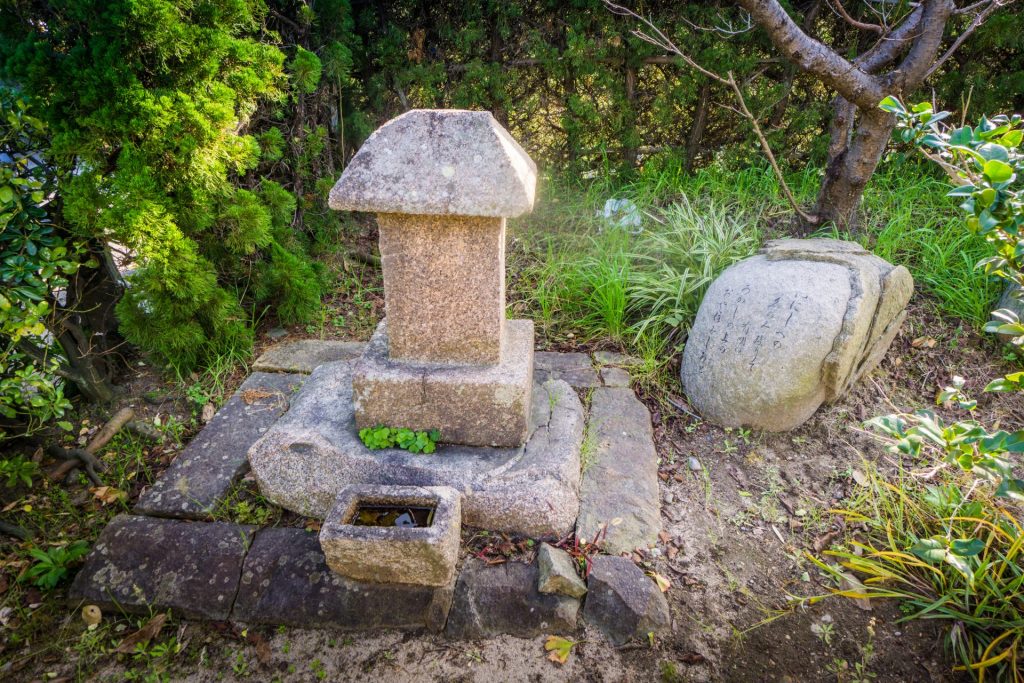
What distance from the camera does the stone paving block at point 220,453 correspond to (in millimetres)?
2408

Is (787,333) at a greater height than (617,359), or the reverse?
(787,333)

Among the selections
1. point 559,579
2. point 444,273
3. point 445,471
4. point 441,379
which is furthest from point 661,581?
point 444,273

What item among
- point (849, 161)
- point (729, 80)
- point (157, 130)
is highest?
point (729, 80)

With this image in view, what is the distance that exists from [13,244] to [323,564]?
1.90 m

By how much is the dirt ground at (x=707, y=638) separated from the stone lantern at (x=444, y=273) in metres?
0.84

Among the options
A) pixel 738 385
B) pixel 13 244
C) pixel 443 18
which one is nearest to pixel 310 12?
pixel 443 18

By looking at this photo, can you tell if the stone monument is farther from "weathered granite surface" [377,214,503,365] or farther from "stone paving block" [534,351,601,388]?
"stone paving block" [534,351,601,388]

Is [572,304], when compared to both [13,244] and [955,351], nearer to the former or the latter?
[955,351]

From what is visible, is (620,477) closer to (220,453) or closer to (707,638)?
(707,638)

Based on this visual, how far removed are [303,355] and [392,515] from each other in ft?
5.31

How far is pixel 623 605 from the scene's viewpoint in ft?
6.63

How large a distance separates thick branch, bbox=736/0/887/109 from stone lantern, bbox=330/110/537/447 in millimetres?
2005

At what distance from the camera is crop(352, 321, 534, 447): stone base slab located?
2.39 metres

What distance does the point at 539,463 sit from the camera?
7.85ft
